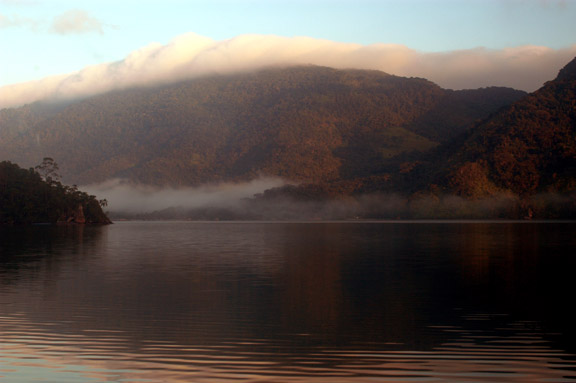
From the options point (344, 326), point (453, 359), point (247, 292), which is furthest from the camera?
point (247, 292)

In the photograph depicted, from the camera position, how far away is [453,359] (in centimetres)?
1859

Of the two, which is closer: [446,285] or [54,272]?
[446,285]

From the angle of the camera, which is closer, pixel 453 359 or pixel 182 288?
pixel 453 359

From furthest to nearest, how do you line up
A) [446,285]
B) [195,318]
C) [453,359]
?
[446,285] < [195,318] < [453,359]

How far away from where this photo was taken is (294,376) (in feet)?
55.2

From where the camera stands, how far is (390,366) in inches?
701

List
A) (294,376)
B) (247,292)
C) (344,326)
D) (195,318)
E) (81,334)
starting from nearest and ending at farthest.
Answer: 1. (294,376)
2. (81,334)
3. (344,326)
4. (195,318)
5. (247,292)

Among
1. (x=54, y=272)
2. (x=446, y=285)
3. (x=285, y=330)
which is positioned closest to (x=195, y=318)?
(x=285, y=330)

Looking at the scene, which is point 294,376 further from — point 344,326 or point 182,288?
point 182,288

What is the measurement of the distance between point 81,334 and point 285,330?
7283 millimetres

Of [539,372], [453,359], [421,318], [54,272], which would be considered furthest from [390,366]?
[54,272]

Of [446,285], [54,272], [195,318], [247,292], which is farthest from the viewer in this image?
[54,272]

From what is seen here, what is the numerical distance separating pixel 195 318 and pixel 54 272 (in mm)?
23007

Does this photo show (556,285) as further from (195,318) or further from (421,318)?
(195,318)
